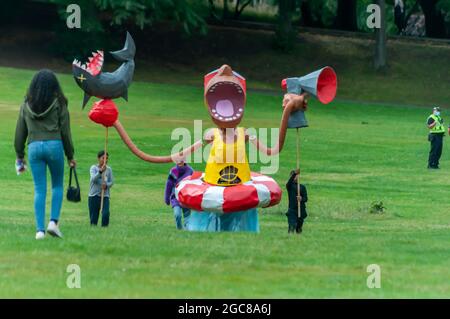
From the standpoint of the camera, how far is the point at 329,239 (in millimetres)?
15242

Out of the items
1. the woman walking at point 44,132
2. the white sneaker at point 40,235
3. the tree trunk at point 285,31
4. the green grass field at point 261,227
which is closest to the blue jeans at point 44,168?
the woman walking at point 44,132

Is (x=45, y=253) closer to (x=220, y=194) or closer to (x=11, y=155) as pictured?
(x=220, y=194)

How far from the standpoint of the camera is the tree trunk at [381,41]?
55500 millimetres

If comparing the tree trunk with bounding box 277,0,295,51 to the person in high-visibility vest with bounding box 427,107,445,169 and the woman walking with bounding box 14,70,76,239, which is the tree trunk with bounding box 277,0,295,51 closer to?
the person in high-visibility vest with bounding box 427,107,445,169

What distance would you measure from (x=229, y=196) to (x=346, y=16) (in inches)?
1981

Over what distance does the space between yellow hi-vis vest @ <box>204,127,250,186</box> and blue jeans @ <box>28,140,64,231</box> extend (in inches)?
101

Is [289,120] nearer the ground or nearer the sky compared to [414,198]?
nearer the sky

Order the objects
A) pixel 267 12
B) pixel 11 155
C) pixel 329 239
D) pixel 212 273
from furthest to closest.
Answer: pixel 267 12 → pixel 11 155 → pixel 329 239 → pixel 212 273

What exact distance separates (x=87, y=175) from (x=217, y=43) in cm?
3161

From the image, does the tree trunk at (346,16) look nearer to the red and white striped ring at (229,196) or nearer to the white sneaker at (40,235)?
the red and white striped ring at (229,196)

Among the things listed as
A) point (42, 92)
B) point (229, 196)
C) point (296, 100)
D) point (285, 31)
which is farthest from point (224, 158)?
point (285, 31)

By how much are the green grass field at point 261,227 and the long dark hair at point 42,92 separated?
4.93ft

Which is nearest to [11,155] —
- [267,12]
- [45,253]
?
[45,253]

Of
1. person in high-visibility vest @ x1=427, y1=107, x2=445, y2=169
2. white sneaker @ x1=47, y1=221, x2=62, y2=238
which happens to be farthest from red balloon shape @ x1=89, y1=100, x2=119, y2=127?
person in high-visibility vest @ x1=427, y1=107, x2=445, y2=169
